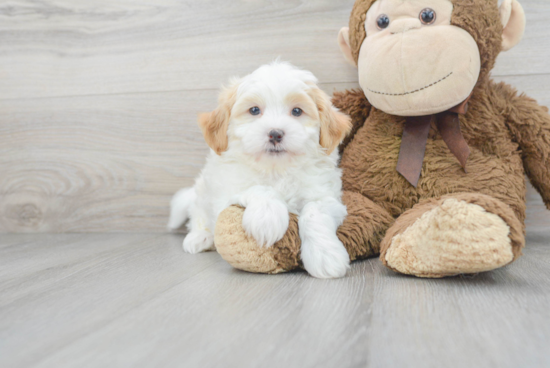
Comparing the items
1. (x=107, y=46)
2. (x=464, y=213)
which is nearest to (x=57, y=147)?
(x=107, y=46)

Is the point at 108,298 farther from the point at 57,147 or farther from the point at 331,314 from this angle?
the point at 57,147

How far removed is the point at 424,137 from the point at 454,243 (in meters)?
0.47

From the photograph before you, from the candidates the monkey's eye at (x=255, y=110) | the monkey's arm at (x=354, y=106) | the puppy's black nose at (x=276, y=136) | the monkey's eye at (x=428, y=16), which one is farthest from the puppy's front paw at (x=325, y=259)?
the monkey's eye at (x=428, y=16)

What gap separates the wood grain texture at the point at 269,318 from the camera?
24.3 inches

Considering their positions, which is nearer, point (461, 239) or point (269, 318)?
point (269, 318)

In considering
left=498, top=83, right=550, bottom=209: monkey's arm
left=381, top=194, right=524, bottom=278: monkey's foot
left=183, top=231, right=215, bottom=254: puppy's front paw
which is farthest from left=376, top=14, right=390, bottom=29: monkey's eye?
left=183, top=231, right=215, bottom=254: puppy's front paw

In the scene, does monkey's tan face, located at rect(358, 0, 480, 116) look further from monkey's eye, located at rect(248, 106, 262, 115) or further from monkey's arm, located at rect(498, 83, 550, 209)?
monkey's eye, located at rect(248, 106, 262, 115)

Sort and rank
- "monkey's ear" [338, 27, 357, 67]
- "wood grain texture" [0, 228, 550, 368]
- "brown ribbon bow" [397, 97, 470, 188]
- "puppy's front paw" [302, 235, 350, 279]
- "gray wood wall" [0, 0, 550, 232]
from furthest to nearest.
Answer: "gray wood wall" [0, 0, 550, 232] → "monkey's ear" [338, 27, 357, 67] → "brown ribbon bow" [397, 97, 470, 188] → "puppy's front paw" [302, 235, 350, 279] → "wood grain texture" [0, 228, 550, 368]

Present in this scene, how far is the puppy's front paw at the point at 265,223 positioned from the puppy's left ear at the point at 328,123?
0.89 ft

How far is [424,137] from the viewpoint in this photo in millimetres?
1275

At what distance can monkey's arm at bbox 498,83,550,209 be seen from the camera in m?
1.26

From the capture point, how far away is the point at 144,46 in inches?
68.2

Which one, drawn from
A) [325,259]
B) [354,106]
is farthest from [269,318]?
[354,106]

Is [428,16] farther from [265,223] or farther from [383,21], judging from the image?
[265,223]
